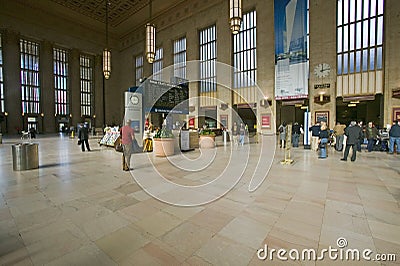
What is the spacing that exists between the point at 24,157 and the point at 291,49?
1906cm

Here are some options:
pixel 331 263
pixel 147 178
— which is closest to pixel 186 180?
pixel 147 178

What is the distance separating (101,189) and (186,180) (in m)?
1.86

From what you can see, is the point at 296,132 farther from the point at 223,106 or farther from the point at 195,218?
the point at 223,106

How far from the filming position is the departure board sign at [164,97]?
30.5 feet

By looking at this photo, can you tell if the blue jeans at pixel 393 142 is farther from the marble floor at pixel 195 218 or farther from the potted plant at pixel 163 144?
the potted plant at pixel 163 144

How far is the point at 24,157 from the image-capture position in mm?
5676

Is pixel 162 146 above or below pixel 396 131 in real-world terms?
below

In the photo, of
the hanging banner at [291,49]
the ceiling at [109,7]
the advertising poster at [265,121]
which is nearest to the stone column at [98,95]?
the ceiling at [109,7]

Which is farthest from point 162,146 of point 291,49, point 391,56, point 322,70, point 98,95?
point 98,95

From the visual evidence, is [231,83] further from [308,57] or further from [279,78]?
[308,57]

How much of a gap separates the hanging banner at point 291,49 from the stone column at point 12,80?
1304 inches

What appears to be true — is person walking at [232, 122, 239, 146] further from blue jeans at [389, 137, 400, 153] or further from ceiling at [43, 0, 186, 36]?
ceiling at [43, 0, 186, 36]

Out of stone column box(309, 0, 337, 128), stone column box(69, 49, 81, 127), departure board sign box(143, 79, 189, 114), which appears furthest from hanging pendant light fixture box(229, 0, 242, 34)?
stone column box(69, 49, 81, 127)

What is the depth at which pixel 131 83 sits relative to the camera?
111 ft
